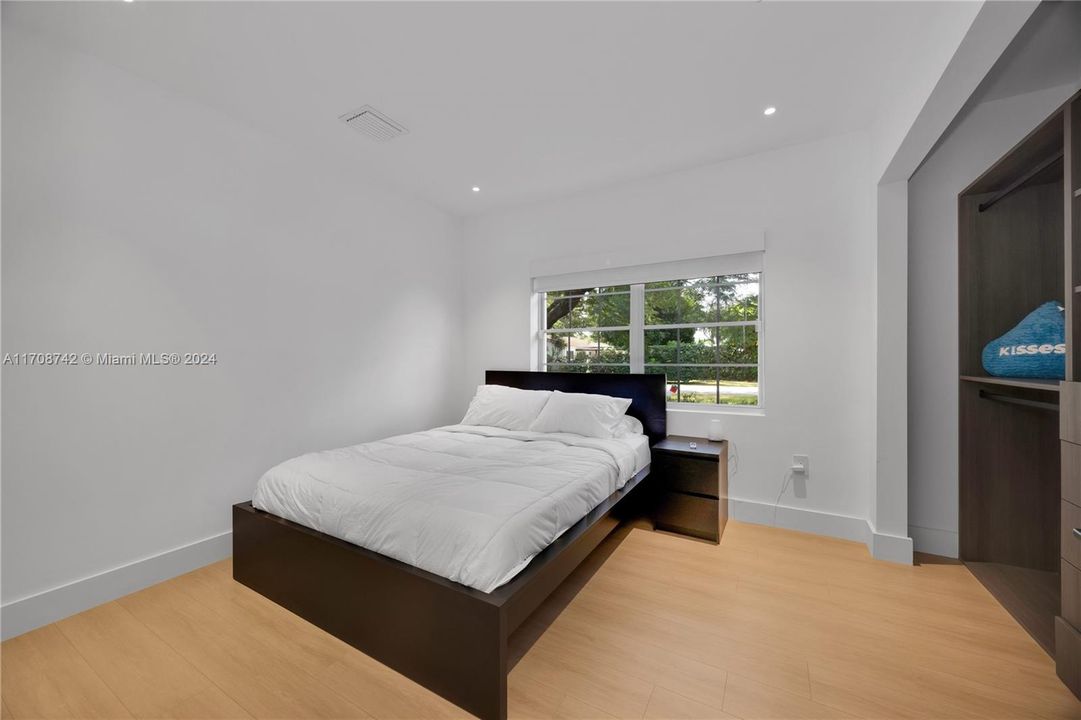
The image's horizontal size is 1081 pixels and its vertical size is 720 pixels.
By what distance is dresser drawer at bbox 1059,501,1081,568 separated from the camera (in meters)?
1.53

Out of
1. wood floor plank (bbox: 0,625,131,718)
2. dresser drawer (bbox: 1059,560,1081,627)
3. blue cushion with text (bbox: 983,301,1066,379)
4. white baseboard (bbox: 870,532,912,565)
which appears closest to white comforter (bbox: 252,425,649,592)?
wood floor plank (bbox: 0,625,131,718)

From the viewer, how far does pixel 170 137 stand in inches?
94.0

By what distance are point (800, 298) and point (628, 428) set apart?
1.50m

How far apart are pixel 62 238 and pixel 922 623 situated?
4.31 metres

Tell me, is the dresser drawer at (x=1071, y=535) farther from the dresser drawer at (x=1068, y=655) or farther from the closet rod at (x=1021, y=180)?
the closet rod at (x=1021, y=180)

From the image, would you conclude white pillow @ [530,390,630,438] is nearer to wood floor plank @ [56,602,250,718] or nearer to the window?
the window

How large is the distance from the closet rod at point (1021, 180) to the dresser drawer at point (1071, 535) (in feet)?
5.05

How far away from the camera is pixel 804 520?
2.96 metres

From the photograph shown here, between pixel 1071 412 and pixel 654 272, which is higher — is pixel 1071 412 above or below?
below

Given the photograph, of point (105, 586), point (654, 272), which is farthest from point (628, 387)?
point (105, 586)

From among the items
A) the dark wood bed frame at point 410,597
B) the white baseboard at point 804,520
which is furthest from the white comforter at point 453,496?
the white baseboard at point 804,520

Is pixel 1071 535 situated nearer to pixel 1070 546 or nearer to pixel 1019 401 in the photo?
pixel 1070 546

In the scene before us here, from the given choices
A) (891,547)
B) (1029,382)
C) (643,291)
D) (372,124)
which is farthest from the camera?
(643,291)

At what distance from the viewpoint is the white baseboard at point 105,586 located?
1.90m
